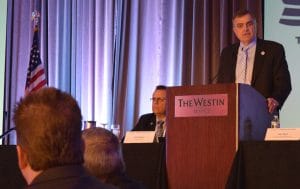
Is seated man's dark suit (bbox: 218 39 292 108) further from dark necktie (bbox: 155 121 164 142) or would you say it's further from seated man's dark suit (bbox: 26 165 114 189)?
seated man's dark suit (bbox: 26 165 114 189)

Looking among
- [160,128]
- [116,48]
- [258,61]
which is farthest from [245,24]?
[116,48]

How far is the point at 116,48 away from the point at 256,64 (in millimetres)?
2843

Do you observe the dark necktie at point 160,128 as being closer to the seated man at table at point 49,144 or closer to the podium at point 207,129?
the podium at point 207,129

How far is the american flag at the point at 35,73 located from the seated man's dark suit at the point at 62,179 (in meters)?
4.65

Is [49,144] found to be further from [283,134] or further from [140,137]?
[140,137]

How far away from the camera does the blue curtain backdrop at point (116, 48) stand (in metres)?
6.25

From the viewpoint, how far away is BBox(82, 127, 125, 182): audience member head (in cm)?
230

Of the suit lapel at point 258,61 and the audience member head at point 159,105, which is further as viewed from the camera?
the audience member head at point 159,105

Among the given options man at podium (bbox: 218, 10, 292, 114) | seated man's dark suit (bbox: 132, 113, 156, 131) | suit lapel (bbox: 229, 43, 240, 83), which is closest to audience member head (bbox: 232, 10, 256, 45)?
man at podium (bbox: 218, 10, 292, 114)

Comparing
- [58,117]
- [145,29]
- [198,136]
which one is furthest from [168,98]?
[145,29]

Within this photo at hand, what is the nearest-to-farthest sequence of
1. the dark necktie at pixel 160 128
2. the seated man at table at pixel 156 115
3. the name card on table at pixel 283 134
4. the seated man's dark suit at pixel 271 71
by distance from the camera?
the name card on table at pixel 283 134, the seated man's dark suit at pixel 271 71, the dark necktie at pixel 160 128, the seated man at table at pixel 156 115

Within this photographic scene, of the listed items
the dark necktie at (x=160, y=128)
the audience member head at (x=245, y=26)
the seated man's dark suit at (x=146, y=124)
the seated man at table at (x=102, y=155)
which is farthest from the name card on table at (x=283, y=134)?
the seated man's dark suit at (x=146, y=124)

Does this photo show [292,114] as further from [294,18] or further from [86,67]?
[86,67]

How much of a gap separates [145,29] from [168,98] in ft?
10.8
